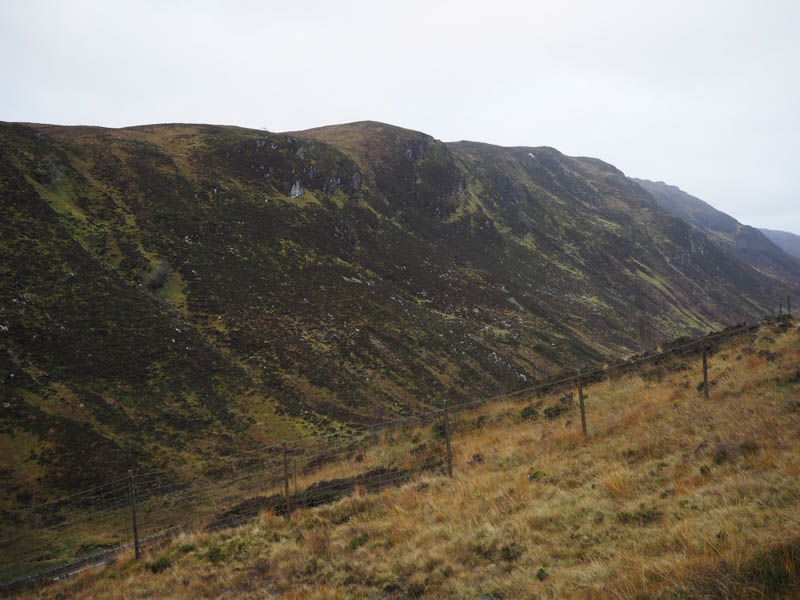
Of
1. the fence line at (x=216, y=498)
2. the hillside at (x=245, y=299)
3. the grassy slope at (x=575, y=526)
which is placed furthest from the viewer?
the hillside at (x=245, y=299)

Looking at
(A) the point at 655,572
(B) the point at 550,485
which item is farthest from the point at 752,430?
(A) the point at 655,572

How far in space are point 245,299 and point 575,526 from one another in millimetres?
57376

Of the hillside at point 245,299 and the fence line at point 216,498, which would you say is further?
the hillside at point 245,299

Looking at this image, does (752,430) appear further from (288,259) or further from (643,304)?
(643,304)

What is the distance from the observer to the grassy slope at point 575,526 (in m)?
4.64

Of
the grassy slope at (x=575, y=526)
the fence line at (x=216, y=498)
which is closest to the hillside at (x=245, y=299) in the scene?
the fence line at (x=216, y=498)

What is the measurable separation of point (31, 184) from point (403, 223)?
7081 cm

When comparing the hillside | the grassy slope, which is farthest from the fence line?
the hillside

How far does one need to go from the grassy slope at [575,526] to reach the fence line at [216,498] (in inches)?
54.3

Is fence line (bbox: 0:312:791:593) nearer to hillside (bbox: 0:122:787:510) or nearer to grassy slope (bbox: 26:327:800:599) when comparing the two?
grassy slope (bbox: 26:327:800:599)

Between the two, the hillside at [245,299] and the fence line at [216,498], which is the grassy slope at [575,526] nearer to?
the fence line at [216,498]

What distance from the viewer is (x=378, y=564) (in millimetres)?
7281

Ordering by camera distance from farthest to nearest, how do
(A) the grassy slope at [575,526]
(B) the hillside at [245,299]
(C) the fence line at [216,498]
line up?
1. (B) the hillside at [245,299]
2. (C) the fence line at [216,498]
3. (A) the grassy slope at [575,526]

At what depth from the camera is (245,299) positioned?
58.2 m
